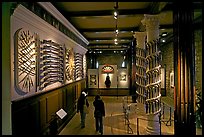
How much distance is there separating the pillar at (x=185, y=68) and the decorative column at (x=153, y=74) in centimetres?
281

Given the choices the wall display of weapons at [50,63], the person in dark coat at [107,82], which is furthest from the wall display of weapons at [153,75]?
the person in dark coat at [107,82]

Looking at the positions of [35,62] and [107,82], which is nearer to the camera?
[35,62]

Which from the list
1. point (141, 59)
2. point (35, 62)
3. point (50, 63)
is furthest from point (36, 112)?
point (141, 59)

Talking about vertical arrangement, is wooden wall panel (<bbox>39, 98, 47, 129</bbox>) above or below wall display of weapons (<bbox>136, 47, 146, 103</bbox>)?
below

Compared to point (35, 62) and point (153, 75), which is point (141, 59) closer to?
point (153, 75)

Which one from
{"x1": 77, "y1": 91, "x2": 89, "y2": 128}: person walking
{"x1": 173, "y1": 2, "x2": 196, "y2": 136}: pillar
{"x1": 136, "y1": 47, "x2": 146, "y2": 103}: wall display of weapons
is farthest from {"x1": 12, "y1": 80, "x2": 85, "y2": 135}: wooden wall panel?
{"x1": 136, "y1": 47, "x2": 146, "y2": 103}: wall display of weapons

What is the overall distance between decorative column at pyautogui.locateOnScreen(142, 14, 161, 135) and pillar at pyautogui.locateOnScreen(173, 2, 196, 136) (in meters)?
2.81

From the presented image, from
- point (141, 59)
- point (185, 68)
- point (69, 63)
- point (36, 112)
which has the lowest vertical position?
point (36, 112)

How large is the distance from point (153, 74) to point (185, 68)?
10.1 ft

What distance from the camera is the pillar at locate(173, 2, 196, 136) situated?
3730 mm

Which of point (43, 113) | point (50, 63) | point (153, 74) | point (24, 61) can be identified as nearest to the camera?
point (24, 61)

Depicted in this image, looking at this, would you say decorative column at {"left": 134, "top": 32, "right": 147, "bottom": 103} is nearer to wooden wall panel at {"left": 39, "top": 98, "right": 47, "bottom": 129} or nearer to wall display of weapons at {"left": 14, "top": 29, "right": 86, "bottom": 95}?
wall display of weapons at {"left": 14, "top": 29, "right": 86, "bottom": 95}

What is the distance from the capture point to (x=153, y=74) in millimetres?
7004

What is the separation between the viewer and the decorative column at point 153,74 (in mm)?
6996
